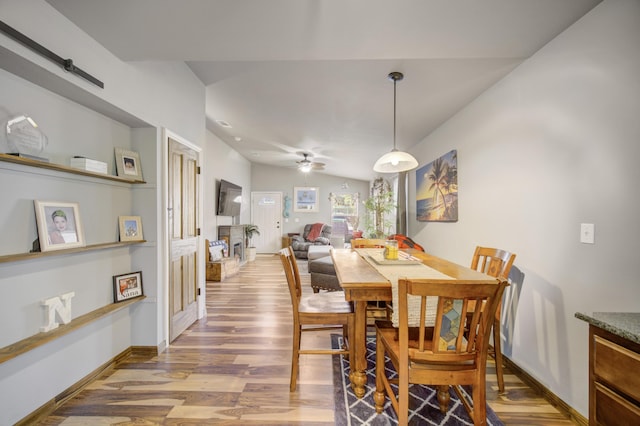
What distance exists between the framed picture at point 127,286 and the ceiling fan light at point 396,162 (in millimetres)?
2445

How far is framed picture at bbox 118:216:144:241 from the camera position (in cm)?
220

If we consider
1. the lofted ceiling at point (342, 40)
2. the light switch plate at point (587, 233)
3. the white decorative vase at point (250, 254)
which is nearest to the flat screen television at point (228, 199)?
the white decorative vase at point (250, 254)

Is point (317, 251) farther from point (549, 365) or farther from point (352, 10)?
point (352, 10)

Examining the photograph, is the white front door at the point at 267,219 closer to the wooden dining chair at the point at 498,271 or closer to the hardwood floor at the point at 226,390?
the hardwood floor at the point at 226,390

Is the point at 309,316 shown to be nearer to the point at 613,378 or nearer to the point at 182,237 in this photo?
the point at 613,378

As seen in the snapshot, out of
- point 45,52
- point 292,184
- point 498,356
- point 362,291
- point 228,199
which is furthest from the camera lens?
point 292,184

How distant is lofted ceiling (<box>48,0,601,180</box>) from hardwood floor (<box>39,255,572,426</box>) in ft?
7.76

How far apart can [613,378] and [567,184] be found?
3.83 ft

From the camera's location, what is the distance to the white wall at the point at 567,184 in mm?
1353

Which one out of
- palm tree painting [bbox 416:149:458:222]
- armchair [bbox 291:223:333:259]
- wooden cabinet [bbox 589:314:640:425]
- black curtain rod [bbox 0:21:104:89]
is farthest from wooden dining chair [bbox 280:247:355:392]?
armchair [bbox 291:223:333:259]

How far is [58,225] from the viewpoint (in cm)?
171

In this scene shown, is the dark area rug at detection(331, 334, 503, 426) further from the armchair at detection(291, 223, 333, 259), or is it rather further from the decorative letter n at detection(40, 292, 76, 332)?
the armchair at detection(291, 223, 333, 259)

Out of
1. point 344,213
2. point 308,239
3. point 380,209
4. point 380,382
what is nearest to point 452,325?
point 380,382

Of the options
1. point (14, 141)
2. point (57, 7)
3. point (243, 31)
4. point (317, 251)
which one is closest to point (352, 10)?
point (243, 31)
